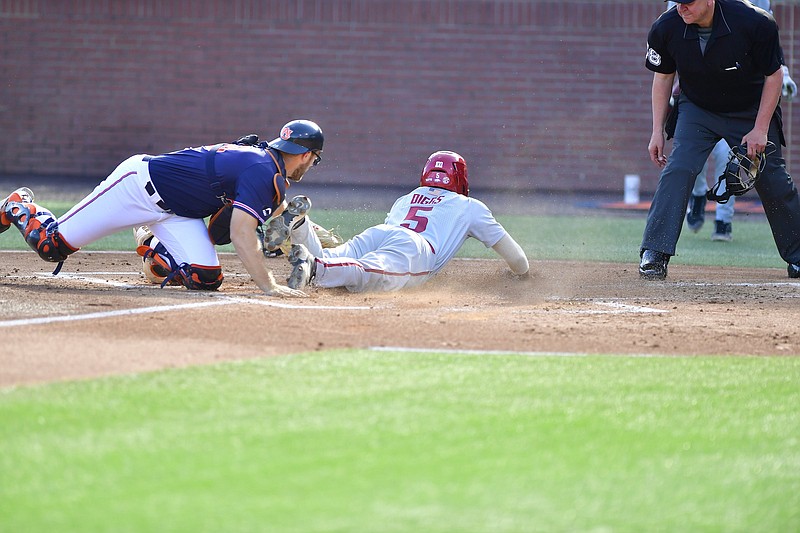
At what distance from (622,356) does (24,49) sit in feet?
54.0

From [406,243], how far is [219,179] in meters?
1.40

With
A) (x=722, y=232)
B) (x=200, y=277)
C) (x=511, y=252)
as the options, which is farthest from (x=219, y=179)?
(x=722, y=232)

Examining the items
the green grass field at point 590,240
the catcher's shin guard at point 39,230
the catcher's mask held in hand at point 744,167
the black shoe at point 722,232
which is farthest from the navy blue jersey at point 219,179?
the black shoe at point 722,232

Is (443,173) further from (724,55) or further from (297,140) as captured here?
(724,55)

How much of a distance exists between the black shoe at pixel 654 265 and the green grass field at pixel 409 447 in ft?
11.6

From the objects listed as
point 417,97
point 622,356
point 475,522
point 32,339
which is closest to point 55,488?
point 475,522

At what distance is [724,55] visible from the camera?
838 centimetres

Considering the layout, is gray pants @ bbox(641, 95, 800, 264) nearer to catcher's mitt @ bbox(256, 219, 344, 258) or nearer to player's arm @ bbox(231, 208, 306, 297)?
catcher's mitt @ bbox(256, 219, 344, 258)

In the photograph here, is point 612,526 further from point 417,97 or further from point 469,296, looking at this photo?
point 417,97

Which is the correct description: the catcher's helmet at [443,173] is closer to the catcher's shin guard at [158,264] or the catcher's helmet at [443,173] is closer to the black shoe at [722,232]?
the catcher's shin guard at [158,264]

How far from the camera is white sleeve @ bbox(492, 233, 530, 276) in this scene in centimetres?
829

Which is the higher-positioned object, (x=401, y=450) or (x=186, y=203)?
(x=186, y=203)

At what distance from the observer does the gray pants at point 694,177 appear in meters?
8.66

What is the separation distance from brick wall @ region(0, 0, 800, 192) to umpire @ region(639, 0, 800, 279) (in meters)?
9.77
